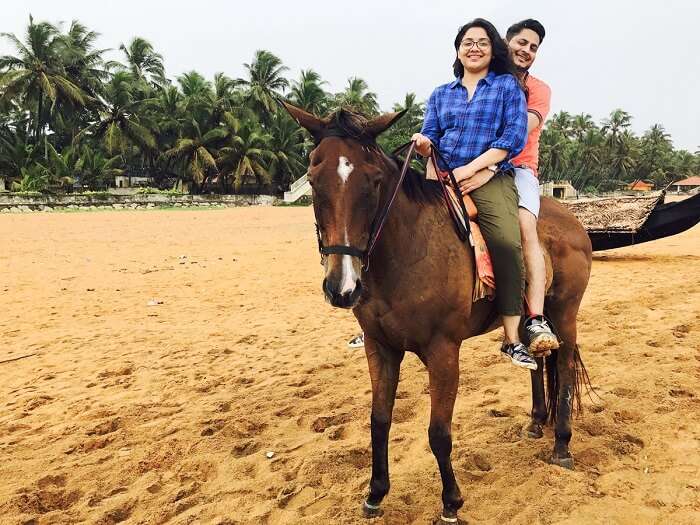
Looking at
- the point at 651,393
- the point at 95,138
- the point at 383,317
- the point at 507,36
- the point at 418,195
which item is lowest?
the point at 651,393

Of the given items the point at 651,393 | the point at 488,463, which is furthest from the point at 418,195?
the point at 651,393

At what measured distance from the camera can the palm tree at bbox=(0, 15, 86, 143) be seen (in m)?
38.3

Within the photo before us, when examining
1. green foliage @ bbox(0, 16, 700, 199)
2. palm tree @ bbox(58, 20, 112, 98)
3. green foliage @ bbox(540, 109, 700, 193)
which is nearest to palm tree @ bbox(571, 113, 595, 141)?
green foliage @ bbox(540, 109, 700, 193)

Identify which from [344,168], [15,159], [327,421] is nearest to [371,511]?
[327,421]

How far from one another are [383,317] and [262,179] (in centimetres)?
4292

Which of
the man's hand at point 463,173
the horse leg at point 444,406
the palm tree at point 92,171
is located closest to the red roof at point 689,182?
the palm tree at point 92,171

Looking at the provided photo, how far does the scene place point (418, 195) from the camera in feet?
9.64

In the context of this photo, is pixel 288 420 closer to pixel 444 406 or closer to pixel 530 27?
pixel 444 406

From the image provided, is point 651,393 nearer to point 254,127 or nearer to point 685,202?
point 685,202

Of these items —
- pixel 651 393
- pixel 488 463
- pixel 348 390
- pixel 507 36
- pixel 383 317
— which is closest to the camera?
pixel 383 317

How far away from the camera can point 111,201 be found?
32.5 meters

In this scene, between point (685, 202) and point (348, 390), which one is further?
point (685, 202)

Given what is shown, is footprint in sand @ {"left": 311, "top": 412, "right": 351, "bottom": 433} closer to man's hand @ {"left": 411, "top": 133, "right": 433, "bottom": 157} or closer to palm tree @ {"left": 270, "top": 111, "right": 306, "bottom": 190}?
man's hand @ {"left": 411, "top": 133, "right": 433, "bottom": 157}

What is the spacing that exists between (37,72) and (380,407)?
4689cm
